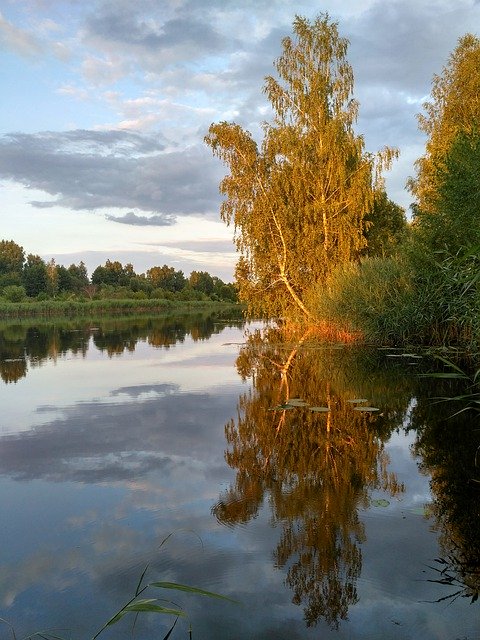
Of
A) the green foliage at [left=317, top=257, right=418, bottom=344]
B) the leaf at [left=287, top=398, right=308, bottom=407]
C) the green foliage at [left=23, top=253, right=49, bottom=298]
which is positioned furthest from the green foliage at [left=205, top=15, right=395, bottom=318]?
the green foliage at [left=23, top=253, right=49, bottom=298]

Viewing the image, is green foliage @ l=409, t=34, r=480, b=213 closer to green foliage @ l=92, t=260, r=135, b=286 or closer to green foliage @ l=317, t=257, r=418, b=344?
green foliage @ l=317, t=257, r=418, b=344

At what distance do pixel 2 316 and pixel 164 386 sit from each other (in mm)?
52813

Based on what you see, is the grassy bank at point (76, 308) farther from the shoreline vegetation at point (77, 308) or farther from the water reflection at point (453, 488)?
the water reflection at point (453, 488)

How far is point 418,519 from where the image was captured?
3.84m

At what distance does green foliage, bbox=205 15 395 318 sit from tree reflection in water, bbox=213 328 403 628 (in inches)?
541

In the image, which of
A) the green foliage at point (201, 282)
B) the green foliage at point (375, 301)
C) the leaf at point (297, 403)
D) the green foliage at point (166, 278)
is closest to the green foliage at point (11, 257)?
the green foliage at point (166, 278)

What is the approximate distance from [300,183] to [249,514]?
63.5ft

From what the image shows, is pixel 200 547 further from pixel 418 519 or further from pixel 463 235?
pixel 463 235

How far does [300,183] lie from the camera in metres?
21.9

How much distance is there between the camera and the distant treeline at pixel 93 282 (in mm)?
81812

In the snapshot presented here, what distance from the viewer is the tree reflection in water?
3039 mm

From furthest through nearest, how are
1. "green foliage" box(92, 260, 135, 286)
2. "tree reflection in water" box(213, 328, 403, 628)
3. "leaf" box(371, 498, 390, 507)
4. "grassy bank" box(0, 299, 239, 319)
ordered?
"green foliage" box(92, 260, 135, 286) → "grassy bank" box(0, 299, 239, 319) → "leaf" box(371, 498, 390, 507) → "tree reflection in water" box(213, 328, 403, 628)

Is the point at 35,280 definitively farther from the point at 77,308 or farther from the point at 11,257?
the point at 77,308

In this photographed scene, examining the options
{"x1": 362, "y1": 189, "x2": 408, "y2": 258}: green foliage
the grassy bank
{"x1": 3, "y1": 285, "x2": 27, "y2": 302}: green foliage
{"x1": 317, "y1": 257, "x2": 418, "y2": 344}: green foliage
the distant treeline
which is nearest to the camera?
{"x1": 317, "y1": 257, "x2": 418, "y2": 344}: green foliage
